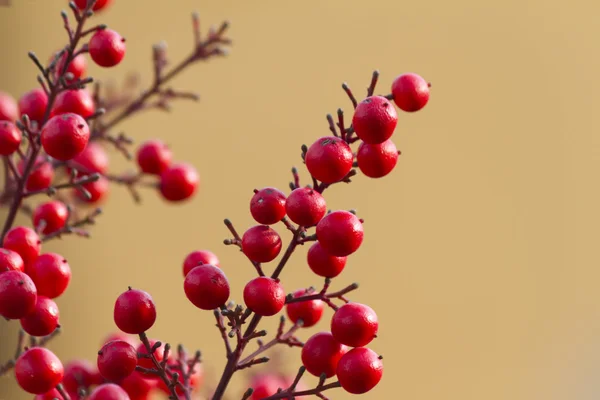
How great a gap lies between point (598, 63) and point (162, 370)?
3.64 m

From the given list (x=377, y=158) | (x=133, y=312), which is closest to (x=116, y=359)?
(x=133, y=312)

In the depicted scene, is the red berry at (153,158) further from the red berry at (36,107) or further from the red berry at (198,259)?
the red berry at (198,259)

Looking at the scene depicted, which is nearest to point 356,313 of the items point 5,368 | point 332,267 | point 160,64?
point 332,267

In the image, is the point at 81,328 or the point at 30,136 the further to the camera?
the point at 81,328

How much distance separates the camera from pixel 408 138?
130 inches

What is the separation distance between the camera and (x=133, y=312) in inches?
22.0

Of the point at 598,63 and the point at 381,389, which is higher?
the point at 598,63

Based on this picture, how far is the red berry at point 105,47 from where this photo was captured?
659 mm

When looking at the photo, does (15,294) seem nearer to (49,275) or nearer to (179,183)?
(49,275)

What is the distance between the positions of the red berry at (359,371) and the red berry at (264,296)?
75mm

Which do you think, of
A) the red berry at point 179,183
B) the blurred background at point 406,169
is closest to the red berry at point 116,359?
the red berry at point 179,183

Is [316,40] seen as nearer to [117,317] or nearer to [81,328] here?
[81,328]

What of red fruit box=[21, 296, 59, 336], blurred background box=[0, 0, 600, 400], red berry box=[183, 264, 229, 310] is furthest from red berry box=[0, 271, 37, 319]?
blurred background box=[0, 0, 600, 400]

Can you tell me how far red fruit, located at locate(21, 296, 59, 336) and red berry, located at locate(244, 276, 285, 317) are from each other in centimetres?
18
